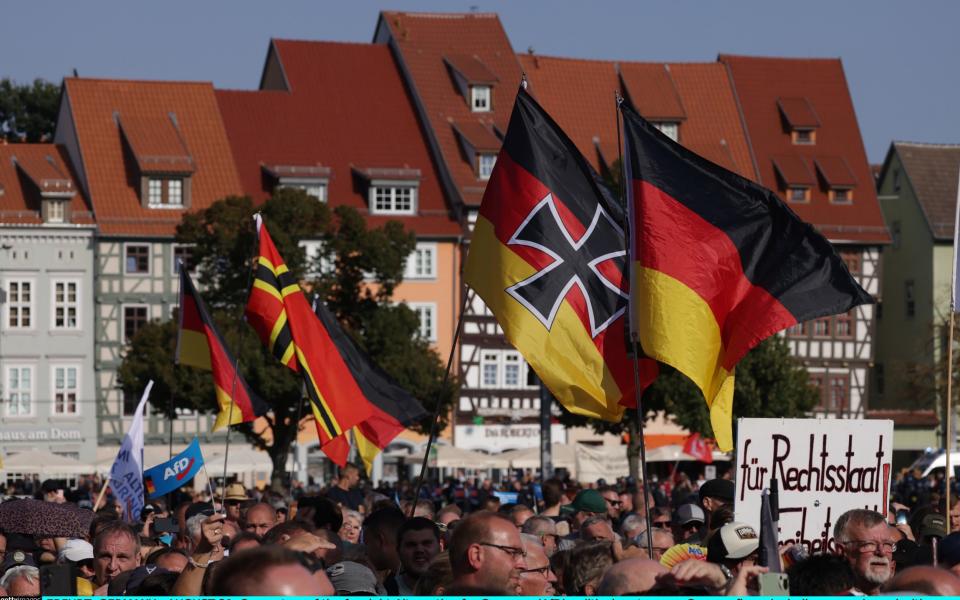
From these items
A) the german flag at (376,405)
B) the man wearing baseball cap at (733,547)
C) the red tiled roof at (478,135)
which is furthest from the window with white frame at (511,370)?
the man wearing baseball cap at (733,547)

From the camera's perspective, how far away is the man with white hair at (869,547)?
27.9 feet

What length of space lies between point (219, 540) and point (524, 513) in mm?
3364

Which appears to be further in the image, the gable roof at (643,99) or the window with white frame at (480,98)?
the gable roof at (643,99)

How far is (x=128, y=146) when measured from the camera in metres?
59.2

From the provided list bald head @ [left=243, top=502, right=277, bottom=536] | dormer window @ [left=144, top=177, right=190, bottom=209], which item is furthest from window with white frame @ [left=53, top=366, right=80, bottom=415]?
bald head @ [left=243, top=502, right=277, bottom=536]

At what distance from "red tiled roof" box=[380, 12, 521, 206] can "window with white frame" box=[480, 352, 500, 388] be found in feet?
15.1

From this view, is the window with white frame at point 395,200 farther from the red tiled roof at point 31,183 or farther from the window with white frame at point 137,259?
the red tiled roof at point 31,183

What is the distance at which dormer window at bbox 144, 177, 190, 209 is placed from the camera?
5900cm

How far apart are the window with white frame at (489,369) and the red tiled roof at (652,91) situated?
928cm

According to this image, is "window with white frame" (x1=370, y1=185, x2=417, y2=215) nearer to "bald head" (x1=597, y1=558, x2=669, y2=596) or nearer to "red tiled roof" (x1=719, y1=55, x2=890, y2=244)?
"red tiled roof" (x1=719, y1=55, x2=890, y2=244)

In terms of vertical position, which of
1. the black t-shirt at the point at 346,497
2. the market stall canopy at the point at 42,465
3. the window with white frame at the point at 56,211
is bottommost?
the market stall canopy at the point at 42,465

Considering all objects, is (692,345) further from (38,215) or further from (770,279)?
(38,215)

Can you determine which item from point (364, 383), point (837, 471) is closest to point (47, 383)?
point (364, 383)

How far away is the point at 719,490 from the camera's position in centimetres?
1120
